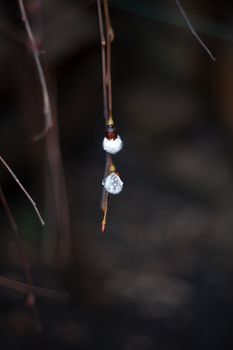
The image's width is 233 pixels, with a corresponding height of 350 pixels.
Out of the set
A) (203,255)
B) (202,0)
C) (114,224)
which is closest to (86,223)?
(114,224)

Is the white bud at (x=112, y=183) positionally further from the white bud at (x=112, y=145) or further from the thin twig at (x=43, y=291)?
the thin twig at (x=43, y=291)

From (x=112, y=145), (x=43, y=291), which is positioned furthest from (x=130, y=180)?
(x=112, y=145)

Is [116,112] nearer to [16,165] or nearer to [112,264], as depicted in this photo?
[16,165]

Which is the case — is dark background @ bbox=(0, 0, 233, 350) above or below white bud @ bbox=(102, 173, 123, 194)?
above

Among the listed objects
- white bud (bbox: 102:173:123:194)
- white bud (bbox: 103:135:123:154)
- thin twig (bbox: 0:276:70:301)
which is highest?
thin twig (bbox: 0:276:70:301)

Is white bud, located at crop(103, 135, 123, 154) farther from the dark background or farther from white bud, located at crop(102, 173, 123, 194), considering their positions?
the dark background

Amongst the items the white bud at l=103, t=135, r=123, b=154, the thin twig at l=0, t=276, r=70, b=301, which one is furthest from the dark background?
the white bud at l=103, t=135, r=123, b=154

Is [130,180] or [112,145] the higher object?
[130,180]

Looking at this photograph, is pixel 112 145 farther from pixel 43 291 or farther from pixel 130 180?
pixel 130 180

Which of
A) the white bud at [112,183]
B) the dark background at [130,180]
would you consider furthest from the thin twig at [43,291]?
the white bud at [112,183]
